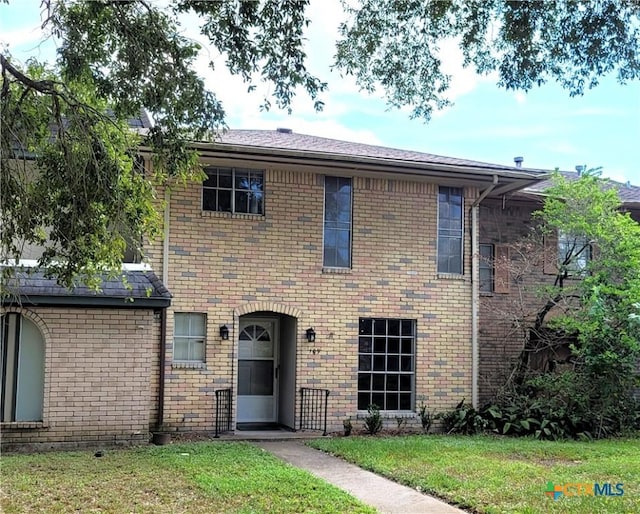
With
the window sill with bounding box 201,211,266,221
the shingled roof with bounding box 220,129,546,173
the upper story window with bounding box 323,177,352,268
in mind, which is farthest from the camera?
the upper story window with bounding box 323,177,352,268

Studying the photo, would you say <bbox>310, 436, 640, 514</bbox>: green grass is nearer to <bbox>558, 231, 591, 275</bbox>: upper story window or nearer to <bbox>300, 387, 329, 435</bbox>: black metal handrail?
<bbox>300, 387, 329, 435</bbox>: black metal handrail

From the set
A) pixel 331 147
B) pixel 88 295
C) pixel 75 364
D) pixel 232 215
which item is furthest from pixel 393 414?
pixel 88 295

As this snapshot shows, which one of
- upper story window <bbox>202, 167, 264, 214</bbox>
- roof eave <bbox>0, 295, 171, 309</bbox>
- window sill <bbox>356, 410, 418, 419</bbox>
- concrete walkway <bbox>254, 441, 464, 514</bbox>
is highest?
upper story window <bbox>202, 167, 264, 214</bbox>

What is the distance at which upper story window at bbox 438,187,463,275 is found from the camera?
47.4 ft

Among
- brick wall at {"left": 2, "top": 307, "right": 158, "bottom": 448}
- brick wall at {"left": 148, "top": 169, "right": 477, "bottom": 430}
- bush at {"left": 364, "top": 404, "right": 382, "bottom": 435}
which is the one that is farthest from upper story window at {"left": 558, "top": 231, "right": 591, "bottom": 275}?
brick wall at {"left": 2, "top": 307, "right": 158, "bottom": 448}

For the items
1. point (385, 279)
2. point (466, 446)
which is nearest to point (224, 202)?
point (385, 279)

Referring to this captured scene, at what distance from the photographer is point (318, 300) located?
13516 mm

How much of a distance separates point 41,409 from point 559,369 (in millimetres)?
9930

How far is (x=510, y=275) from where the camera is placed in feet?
50.2

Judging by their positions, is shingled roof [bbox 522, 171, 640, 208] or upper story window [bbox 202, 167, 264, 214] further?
shingled roof [bbox 522, 171, 640, 208]

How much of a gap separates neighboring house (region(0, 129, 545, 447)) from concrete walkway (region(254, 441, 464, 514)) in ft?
7.43

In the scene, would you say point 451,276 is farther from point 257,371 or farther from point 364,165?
point 257,371

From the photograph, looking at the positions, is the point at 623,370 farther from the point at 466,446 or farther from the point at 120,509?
the point at 120,509

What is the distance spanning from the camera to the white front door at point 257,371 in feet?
46.2
